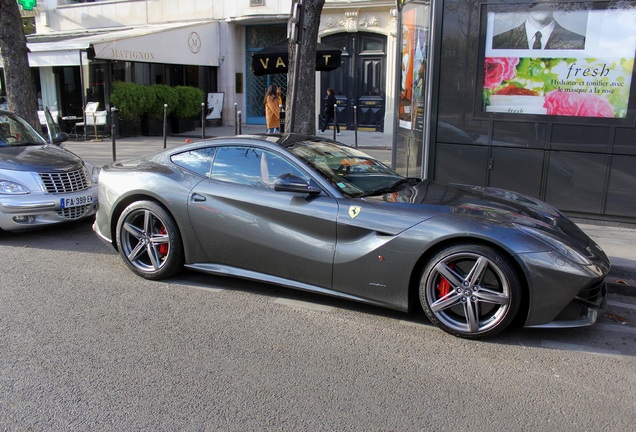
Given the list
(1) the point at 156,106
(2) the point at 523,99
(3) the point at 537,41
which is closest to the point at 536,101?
(2) the point at 523,99

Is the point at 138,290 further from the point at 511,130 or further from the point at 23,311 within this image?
the point at 511,130

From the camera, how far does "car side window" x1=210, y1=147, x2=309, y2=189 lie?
15.8ft

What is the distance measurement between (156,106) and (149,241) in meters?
13.8

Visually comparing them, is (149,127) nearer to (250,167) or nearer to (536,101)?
(536,101)

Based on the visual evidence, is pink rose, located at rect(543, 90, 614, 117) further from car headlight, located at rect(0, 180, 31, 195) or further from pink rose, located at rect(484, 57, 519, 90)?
car headlight, located at rect(0, 180, 31, 195)

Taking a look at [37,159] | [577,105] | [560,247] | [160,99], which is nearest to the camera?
[560,247]

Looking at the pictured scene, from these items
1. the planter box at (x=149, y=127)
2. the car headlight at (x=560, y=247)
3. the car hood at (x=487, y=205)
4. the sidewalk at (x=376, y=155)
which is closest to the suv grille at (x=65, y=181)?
the sidewalk at (x=376, y=155)

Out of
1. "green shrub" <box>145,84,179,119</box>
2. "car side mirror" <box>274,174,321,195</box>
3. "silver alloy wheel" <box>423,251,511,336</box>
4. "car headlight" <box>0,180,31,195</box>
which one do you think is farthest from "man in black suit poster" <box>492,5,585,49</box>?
"green shrub" <box>145,84,179,119</box>

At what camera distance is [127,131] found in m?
17.5

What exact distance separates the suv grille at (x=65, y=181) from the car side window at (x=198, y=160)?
7.50 feet

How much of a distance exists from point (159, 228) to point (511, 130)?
505 cm

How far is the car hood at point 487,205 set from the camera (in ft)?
13.7

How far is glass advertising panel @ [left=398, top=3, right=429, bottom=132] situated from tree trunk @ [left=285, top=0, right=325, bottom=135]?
4.99 ft

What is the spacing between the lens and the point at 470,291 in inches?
157
